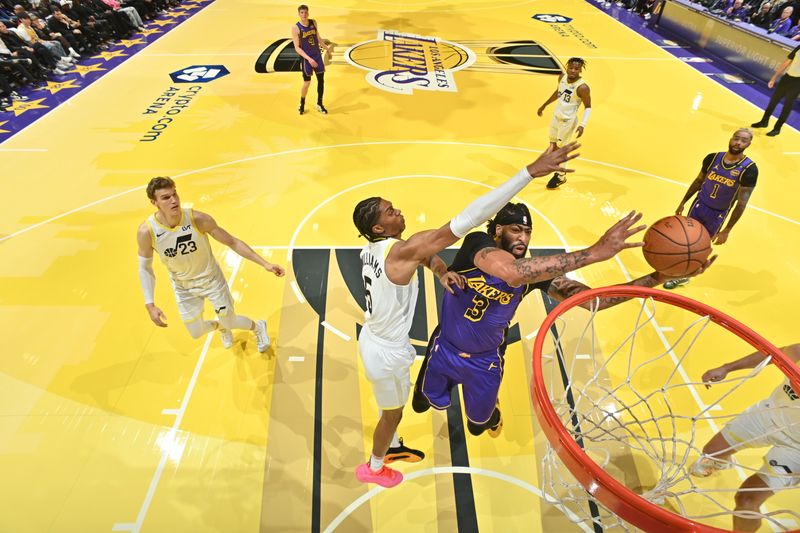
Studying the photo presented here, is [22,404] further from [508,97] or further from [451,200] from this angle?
[508,97]

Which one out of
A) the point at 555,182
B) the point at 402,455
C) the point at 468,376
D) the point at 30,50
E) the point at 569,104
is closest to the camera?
the point at 468,376

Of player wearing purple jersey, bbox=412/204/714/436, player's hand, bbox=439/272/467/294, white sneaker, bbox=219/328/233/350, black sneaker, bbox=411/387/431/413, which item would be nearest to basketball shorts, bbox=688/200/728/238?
player wearing purple jersey, bbox=412/204/714/436

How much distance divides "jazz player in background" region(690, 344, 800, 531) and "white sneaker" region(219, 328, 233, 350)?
12.9 ft

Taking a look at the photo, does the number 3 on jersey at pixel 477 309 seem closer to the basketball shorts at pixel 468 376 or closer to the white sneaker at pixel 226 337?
the basketball shorts at pixel 468 376

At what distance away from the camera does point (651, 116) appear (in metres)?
8.93

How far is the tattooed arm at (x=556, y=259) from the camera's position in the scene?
6.90 ft

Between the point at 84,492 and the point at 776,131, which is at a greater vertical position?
the point at 776,131

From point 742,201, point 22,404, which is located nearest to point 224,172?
point 22,404

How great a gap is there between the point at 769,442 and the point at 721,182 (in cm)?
275

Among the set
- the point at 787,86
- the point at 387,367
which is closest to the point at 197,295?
the point at 387,367

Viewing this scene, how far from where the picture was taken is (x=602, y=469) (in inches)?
86.0

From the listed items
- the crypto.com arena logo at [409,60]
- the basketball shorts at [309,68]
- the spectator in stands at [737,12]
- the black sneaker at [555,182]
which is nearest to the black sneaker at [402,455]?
the black sneaker at [555,182]

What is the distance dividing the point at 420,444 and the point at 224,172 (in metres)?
5.33

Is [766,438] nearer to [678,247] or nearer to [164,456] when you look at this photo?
[678,247]
